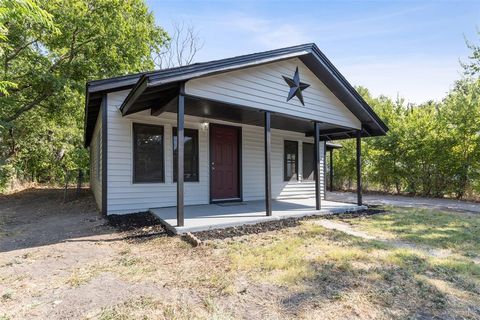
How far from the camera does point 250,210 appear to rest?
6.30 metres

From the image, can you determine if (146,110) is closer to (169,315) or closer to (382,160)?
(169,315)

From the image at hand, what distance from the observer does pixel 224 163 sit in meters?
7.68

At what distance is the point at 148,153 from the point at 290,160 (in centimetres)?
477

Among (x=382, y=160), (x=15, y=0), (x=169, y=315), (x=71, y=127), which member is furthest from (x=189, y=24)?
(x=169, y=315)

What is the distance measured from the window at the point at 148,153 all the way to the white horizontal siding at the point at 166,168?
0.12 m

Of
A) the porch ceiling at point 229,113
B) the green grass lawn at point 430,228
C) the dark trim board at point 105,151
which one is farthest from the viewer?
the dark trim board at point 105,151

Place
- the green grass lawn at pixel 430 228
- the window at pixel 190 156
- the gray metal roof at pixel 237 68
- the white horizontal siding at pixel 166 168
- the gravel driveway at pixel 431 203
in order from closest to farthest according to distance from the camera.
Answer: the green grass lawn at pixel 430 228 → the gray metal roof at pixel 237 68 → the white horizontal siding at pixel 166 168 → the window at pixel 190 156 → the gravel driveway at pixel 431 203

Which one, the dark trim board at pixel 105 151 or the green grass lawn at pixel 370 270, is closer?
the green grass lawn at pixel 370 270

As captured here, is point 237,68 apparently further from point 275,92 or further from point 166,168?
point 166,168

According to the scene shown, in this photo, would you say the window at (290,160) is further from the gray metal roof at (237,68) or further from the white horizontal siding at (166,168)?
the gray metal roof at (237,68)

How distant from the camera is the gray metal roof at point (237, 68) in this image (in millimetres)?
4316

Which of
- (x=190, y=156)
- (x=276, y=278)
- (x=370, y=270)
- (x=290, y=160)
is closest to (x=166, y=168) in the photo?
(x=190, y=156)

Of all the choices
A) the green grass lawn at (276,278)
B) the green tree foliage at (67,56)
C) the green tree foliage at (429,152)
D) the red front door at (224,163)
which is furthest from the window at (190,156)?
the green tree foliage at (429,152)

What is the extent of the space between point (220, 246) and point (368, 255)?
6.44 ft
